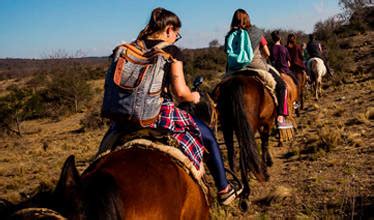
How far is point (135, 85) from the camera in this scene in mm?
2543

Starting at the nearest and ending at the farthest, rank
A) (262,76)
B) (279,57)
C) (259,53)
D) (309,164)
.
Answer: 1. (262,76)
2. (259,53)
3. (309,164)
4. (279,57)

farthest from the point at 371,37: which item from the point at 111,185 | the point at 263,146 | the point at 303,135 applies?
the point at 111,185

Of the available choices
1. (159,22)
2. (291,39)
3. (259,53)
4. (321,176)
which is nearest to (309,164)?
(321,176)

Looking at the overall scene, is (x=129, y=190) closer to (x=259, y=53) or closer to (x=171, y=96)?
(x=171, y=96)

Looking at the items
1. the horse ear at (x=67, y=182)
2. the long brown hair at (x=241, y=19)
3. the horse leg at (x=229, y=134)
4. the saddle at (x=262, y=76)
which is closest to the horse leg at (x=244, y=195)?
the horse leg at (x=229, y=134)

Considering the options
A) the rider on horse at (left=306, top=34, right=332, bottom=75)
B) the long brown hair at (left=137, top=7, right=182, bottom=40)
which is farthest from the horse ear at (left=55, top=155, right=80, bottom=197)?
the rider on horse at (left=306, top=34, right=332, bottom=75)

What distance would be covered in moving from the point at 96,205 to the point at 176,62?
1.36 meters

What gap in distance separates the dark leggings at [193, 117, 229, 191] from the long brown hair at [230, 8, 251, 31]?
297 cm

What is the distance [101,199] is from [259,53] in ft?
16.9

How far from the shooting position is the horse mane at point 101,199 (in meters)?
1.61

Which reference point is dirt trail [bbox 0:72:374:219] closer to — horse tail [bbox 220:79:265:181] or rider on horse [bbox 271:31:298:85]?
horse tail [bbox 220:79:265:181]

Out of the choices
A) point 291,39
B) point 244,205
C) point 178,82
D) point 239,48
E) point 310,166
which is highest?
point 291,39

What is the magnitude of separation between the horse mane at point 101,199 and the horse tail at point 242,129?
12.1ft

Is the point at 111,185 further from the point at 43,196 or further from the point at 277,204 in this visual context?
the point at 277,204
